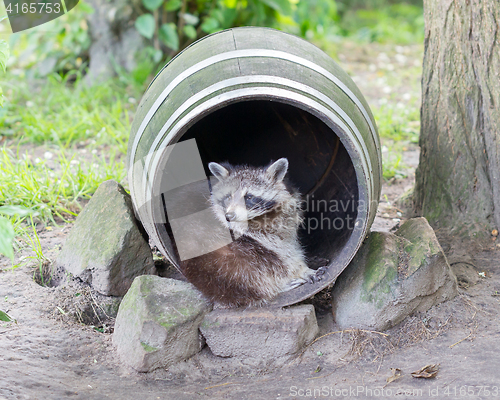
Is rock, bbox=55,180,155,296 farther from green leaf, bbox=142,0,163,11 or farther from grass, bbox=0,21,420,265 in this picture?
green leaf, bbox=142,0,163,11

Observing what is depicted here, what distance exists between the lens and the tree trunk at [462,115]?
3350 millimetres

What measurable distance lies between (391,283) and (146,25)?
4553 millimetres

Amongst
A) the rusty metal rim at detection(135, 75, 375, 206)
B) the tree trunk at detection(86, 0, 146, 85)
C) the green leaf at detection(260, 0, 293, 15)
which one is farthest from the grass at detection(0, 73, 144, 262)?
the green leaf at detection(260, 0, 293, 15)

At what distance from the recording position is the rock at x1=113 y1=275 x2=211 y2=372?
9.00 ft

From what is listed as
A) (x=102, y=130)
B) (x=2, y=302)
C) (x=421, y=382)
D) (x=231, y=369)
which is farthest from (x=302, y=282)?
(x=102, y=130)

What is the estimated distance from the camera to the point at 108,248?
323cm

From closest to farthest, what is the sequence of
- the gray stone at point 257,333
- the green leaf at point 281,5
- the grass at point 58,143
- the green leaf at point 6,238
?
the green leaf at point 6,238, the gray stone at point 257,333, the grass at point 58,143, the green leaf at point 281,5

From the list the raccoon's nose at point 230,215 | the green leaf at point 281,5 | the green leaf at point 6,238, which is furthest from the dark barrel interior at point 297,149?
the green leaf at point 281,5

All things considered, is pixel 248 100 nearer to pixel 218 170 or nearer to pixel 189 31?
pixel 218 170

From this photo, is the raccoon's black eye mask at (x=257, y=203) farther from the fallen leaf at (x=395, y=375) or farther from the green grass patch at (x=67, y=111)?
the green grass patch at (x=67, y=111)

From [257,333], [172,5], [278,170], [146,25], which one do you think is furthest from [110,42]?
[257,333]

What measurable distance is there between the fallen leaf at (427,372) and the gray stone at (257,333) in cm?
67

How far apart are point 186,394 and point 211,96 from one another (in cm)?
163

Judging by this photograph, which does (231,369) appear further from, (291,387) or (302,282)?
(302,282)
